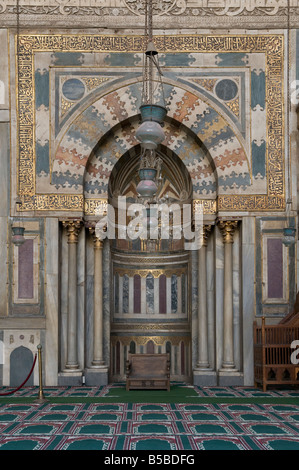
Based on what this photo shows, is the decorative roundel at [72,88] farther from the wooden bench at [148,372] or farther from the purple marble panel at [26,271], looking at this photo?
the wooden bench at [148,372]

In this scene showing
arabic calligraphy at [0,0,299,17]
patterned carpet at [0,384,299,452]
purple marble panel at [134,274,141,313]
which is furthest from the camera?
purple marble panel at [134,274,141,313]

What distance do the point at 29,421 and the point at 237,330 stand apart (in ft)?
14.6

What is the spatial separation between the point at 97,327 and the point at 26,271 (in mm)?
1489

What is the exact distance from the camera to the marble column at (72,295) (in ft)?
34.5

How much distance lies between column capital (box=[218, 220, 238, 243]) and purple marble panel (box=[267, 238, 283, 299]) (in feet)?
1.96

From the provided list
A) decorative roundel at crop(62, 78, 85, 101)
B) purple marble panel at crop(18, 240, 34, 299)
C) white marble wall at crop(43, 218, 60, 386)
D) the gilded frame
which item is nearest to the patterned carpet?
white marble wall at crop(43, 218, 60, 386)

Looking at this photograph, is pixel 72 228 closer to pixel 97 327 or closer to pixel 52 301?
pixel 52 301

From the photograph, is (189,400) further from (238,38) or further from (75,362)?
(238,38)

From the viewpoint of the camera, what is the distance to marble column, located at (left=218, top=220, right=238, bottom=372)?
34.5 feet

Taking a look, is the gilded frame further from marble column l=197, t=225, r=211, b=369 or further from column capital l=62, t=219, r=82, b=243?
marble column l=197, t=225, r=211, b=369

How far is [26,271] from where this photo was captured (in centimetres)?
1052

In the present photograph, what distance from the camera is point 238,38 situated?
10859mm

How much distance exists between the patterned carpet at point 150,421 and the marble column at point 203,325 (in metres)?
0.78

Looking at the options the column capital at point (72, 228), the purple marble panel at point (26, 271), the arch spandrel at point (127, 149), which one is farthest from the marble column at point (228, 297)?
the purple marble panel at point (26, 271)
